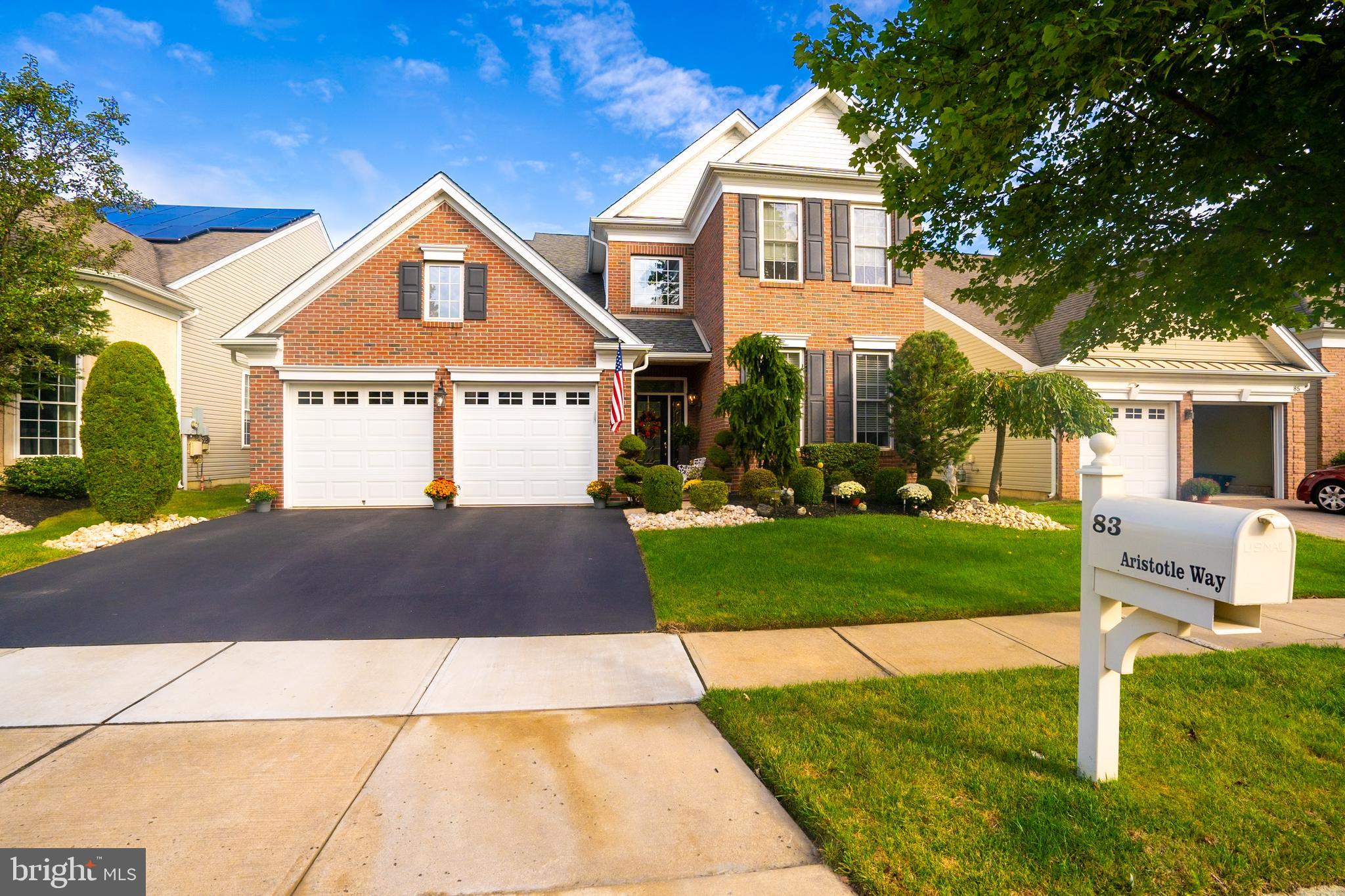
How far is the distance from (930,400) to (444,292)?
10367 mm

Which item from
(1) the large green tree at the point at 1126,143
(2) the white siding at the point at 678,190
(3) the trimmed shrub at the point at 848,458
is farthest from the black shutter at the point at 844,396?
(1) the large green tree at the point at 1126,143

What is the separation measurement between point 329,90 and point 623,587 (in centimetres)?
1431

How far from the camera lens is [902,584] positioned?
20.7 feet

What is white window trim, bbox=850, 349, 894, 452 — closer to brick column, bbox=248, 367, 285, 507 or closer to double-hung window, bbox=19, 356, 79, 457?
brick column, bbox=248, 367, 285, 507

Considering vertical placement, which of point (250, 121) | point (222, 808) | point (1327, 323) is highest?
point (250, 121)

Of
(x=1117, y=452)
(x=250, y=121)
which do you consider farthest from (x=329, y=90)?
(x=1117, y=452)

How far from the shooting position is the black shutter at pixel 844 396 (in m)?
13.1

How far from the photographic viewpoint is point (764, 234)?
13008 millimetres

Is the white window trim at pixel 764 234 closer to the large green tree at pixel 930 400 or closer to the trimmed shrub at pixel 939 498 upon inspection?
the large green tree at pixel 930 400

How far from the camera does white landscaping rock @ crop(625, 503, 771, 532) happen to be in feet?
31.0

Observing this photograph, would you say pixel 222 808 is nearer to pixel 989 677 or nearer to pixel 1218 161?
pixel 989 677

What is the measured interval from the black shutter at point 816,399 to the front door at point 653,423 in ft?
13.6

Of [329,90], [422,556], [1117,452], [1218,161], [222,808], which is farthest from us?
[1117,452]

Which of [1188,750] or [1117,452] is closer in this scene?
[1188,750]
